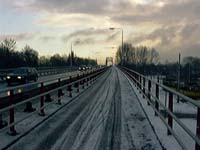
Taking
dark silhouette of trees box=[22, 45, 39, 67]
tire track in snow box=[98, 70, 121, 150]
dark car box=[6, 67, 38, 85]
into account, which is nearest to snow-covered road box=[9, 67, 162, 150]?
tire track in snow box=[98, 70, 121, 150]

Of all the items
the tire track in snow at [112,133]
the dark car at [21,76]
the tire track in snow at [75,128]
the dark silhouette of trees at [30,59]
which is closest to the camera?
the tire track in snow at [112,133]

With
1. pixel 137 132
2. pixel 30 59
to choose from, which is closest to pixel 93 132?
pixel 137 132

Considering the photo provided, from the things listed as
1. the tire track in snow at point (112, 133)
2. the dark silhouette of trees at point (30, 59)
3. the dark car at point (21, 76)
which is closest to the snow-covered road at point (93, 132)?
the tire track in snow at point (112, 133)

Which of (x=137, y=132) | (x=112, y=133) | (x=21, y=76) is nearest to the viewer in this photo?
(x=112, y=133)

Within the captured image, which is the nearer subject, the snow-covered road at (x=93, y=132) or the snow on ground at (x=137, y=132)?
the snow-covered road at (x=93, y=132)

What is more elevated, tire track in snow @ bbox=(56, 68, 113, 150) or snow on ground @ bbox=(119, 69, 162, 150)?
tire track in snow @ bbox=(56, 68, 113, 150)

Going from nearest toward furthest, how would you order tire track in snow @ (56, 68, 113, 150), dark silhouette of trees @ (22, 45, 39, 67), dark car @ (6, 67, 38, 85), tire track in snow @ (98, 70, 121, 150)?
tire track in snow @ (98, 70, 121, 150), tire track in snow @ (56, 68, 113, 150), dark car @ (6, 67, 38, 85), dark silhouette of trees @ (22, 45, 39, 67)

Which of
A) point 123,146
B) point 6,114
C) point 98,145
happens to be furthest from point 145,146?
point 6,114

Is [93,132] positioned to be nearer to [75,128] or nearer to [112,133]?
[112,133]

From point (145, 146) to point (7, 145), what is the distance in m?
3.22

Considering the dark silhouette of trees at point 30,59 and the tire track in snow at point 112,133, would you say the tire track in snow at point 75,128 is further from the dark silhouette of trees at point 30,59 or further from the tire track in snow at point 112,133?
the dark silhouette of trees at point 30,59

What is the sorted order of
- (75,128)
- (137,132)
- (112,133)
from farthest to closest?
(75,128) → (137,132) → (112,133)

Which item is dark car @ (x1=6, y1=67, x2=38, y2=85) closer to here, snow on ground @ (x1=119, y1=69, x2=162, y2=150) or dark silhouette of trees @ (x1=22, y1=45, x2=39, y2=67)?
snow on ground @ (x1=119, y1=69, x2=162, y2=150)

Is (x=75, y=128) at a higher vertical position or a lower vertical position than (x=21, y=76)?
lower
